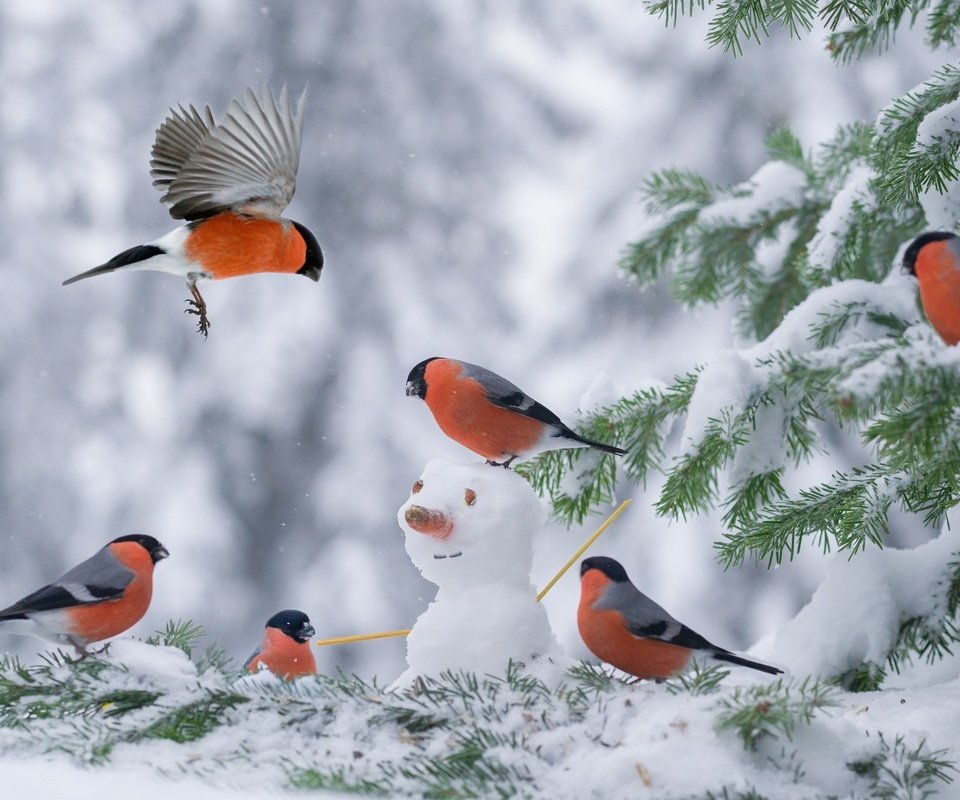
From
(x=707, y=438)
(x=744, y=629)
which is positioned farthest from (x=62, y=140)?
(x=707, y=438)

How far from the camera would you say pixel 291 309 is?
543cm

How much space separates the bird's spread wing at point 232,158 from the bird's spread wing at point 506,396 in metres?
0.42

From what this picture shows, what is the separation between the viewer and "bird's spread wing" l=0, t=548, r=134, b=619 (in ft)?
5.18

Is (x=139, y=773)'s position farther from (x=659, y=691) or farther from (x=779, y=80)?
(x=779, y=80)

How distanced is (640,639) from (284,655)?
2.13 feet

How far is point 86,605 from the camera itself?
159 centimetres

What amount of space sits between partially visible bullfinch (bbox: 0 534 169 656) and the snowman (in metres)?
0.42

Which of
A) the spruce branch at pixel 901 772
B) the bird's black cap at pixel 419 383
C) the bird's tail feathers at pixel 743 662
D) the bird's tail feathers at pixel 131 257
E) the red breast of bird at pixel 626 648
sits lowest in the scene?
the spruce branch at pixel 901 772

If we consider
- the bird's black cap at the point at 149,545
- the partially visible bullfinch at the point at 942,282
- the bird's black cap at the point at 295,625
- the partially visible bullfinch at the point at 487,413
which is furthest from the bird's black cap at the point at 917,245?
the bird's black cap at the point at 149,545

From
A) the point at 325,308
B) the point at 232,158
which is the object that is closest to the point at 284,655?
the point at 232,158

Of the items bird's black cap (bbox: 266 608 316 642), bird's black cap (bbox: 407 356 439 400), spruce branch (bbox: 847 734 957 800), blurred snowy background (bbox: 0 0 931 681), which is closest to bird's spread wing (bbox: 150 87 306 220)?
bird's black cap (bbox: 407 356 439 400)

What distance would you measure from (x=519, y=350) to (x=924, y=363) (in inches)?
171

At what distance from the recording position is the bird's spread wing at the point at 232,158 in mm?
A: 1616

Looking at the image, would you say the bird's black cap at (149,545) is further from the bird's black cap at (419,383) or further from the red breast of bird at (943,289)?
the red breast of bird at (943,289)
